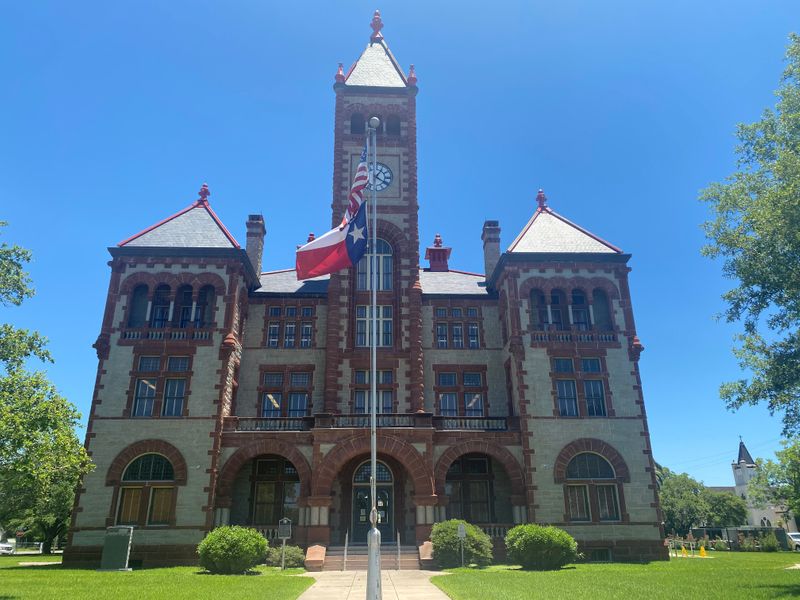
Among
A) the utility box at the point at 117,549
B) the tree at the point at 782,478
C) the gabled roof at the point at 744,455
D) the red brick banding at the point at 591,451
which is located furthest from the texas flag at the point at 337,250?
the gabled roof at the point at 744,455

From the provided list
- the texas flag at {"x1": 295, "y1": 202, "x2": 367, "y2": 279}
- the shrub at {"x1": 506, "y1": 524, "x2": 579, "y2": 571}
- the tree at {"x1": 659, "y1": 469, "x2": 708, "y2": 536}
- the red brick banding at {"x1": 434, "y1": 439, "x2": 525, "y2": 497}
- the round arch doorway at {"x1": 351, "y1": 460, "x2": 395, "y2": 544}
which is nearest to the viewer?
the texas flag at {"x1": 295, "y1": 202, "x2": 367, "y2": 279}

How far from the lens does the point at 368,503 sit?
104ft

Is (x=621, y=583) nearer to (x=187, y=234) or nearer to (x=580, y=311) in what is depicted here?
(x=580, y=311)

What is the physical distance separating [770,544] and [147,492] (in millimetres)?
47095

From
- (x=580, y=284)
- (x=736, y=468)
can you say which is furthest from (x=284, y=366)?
(x=736, y=468)

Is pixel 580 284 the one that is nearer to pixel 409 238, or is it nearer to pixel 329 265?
pixel 409 238

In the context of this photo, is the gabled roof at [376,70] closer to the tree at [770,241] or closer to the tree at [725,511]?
the tree at [770,241]

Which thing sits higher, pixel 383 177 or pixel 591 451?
pixel 383 177

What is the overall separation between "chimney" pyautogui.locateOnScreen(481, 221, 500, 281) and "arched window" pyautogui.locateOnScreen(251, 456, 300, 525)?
19.1 metres

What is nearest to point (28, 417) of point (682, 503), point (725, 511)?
point (682, 503)

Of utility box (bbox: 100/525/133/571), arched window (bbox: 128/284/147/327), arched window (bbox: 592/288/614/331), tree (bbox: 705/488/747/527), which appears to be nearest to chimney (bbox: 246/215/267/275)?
arched window (bbox: 128/284/147/327)

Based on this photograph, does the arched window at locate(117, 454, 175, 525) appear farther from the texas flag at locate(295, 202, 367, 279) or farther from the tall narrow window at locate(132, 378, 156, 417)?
the texas flag at locate(295, 202, 367, 279)

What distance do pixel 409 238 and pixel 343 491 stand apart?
636 inches

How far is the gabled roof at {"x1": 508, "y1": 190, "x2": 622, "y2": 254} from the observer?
35281 millimetres
